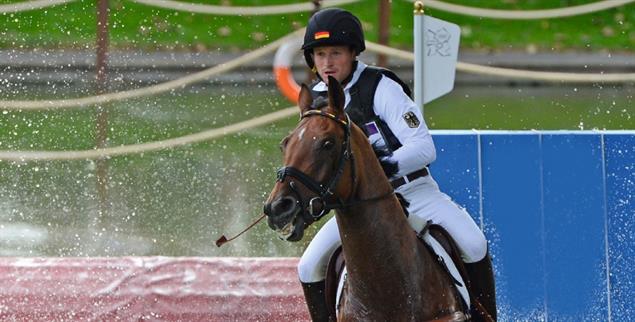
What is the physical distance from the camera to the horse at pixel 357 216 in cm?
421

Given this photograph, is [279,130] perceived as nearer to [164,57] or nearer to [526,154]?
[164,57]

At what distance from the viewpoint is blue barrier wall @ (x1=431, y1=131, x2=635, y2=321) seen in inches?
269

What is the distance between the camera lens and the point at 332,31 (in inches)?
197

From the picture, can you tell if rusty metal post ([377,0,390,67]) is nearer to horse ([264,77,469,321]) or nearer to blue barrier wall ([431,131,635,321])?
blue barrier wall ([431,131,635,321])

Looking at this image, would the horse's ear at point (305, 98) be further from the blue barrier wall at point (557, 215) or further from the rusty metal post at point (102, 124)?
the rusty metal post at point (102, 124)

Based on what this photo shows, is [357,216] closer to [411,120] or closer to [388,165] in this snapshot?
[388,165]

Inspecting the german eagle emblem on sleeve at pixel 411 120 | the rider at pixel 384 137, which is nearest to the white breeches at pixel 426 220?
the rider at pixel 384 137

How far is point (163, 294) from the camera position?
7164 mm

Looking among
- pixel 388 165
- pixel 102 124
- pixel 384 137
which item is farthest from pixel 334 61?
pixel 102 124

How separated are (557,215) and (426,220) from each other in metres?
1.95

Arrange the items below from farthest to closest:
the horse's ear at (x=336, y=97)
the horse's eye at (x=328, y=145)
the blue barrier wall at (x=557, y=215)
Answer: the blue barrier wall at (x=557, y=215), the horse's ear at (x=336, y=97), the horse's eye at (x=328, y=145)

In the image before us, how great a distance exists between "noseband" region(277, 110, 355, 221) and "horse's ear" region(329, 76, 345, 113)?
0.04m

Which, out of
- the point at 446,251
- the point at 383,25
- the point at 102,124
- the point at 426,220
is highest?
the point at 426,220

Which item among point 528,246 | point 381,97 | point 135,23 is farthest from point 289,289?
point 135,23
